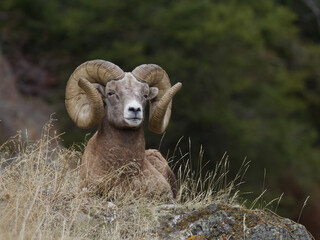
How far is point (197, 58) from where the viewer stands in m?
30.4

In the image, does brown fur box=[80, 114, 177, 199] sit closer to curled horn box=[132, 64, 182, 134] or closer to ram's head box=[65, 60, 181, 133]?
ram's head box=[65, 60, 181, 133]

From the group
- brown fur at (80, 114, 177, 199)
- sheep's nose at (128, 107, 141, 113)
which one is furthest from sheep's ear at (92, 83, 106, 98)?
sheep's nose at (128, 107, 141, 113)

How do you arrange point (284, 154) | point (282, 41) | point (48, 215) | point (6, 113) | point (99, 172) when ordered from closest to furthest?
point (48, 215) → point (99, 172) → point (6, 113) → point (284, 154) → point (282, 41)

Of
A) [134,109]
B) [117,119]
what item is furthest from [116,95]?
[134,109]

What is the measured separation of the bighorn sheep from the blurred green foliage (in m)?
17.1

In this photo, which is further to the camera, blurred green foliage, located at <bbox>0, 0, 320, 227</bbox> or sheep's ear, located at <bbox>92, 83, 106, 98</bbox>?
blurred green foliage, located at <bbox>0, 0, 320, 227</bbox>

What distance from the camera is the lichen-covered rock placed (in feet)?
26.5

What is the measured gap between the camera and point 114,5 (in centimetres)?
3075

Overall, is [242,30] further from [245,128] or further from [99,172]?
[99,172]

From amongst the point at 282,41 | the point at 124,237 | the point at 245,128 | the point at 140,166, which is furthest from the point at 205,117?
the point at 124,237

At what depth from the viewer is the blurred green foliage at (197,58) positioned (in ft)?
95.0

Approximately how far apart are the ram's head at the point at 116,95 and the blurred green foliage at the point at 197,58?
668 inches

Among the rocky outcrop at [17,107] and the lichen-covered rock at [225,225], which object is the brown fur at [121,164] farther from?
the rocky outcrop at [17,107]

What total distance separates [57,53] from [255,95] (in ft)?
26.1
